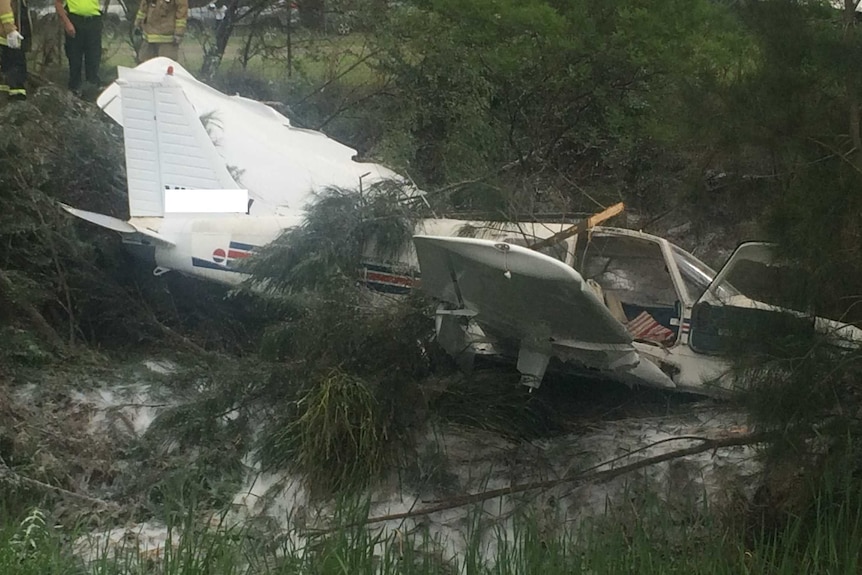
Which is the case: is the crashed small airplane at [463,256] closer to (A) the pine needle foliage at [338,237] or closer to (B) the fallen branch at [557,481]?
(A) the pine needle foliage at [338,237]

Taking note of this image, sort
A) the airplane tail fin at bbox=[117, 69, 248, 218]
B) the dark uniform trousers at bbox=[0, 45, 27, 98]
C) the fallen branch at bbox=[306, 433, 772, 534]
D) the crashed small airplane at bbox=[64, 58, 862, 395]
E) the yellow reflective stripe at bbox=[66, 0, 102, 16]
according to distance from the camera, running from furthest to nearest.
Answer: the yellow reflective stripe at bbox=[66, 0, 102, 16] → the dark uniform trousers at bbox=[0, 45, 27, 98] → the airplane tail fin at bbox=[117, 69, 248, 218] → the fallen branch at bbox=[306, 433, 772, 534] → the crashed small airplane at bbox=[64, 58, 862, 395]

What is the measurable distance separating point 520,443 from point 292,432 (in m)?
1.45

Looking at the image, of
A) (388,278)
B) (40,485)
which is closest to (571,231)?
(388,278)

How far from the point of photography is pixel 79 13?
10.4 meters

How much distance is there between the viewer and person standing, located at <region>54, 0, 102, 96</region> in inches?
407

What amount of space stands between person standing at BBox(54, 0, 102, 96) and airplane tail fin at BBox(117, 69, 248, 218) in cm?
248

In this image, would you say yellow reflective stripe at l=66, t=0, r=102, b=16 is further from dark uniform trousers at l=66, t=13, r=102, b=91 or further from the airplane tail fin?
the airplane tail fin

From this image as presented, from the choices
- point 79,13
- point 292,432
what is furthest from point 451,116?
point 292,432

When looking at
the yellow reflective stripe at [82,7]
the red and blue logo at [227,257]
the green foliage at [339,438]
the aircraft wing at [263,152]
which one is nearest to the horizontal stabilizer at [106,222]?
the red and blue logo at [227,257]

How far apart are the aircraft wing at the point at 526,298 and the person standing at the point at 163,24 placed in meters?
6.09

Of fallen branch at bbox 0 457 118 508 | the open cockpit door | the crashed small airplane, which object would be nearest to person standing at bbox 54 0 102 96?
the crashed small airplane

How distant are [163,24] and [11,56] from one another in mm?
1817

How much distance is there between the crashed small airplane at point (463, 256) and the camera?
533cm

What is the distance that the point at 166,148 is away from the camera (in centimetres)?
808
